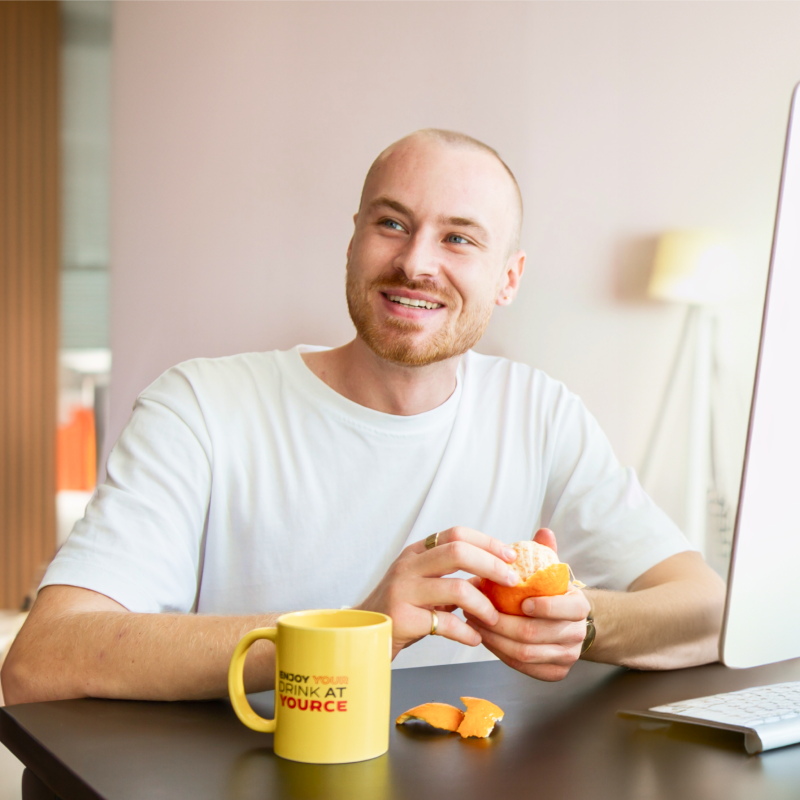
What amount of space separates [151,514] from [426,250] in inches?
23.7

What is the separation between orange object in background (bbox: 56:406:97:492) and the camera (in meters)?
3.88

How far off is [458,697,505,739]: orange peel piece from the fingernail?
110mm

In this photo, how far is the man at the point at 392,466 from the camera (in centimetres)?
106

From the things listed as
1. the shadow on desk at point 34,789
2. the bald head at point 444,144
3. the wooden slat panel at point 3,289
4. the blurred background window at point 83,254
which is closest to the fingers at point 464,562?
the shadow on desk at point 34,789

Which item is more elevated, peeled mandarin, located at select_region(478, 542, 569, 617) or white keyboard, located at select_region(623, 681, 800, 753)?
peeled mandarin, located at select_region(478, 542, 569, 617)

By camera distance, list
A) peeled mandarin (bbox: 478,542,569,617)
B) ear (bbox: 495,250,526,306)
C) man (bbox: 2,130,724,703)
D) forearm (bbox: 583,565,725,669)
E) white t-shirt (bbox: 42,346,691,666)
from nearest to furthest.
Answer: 1. peeled mandarin (bbox: 478,542,569,617)
2. forearm (bbox: 583,565,725,669)
3. man (bbox: 2,130,724,703)
4. white t-shirt (bbox: 42,346,691,666)
5. ear (bbox: 495,250,526,306)

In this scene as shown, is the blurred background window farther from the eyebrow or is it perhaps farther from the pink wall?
the eyebrow

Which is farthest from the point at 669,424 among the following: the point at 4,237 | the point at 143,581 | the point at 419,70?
the point at 4,237

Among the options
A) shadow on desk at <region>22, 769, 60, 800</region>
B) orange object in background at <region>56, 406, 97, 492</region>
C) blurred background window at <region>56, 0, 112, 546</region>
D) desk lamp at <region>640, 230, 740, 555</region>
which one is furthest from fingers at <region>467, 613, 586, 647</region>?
orange object in background at <region>56, 406, 97, 492</region>

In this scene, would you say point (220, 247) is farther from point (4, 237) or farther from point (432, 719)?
point (4, 237)

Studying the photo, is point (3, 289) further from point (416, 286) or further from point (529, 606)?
point (529, 606)

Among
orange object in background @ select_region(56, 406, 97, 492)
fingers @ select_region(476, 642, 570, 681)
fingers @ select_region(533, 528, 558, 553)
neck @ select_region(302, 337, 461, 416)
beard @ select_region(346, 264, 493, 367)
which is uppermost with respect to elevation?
beard @ select_region(346, 264, 493, 367)

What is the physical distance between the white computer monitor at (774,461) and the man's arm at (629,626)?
22 centimetres

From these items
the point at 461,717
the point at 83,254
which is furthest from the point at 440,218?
the point at 83,254
